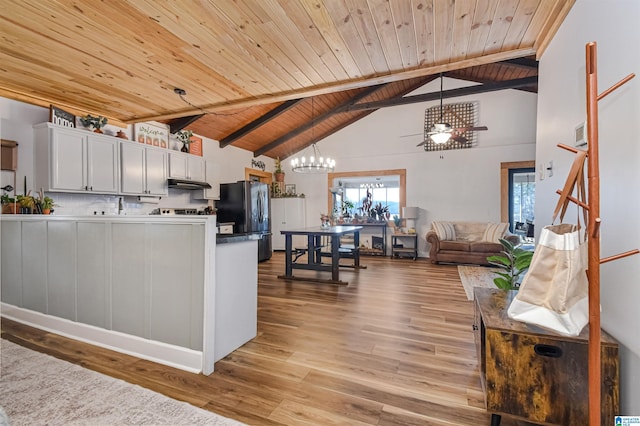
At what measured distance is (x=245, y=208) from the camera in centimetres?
570

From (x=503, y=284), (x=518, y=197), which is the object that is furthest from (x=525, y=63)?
(x=503, y=284)

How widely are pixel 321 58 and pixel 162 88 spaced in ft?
6.40

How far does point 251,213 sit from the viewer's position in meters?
5.81

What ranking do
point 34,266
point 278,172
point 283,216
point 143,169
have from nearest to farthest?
point 34,266, point 143,169, point 283,216, point 278,172

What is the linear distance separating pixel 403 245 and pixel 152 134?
5.83 metres

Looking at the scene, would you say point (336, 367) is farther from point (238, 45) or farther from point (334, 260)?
point (238, 45)

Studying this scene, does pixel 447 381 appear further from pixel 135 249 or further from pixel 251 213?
pixel 251 213

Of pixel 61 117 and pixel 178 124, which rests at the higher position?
pixel 178 124

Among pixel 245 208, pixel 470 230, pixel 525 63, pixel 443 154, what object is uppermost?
pixel 525 63

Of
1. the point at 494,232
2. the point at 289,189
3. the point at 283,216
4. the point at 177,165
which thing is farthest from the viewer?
the point at 289,189

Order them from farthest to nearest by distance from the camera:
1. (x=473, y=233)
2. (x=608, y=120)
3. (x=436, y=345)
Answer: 1. (x=473, y=233)
2. (x=436, y=345)
3. (x=608, y=120)

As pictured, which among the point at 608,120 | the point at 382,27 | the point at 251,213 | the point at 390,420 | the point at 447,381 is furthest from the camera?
the point at 251,213

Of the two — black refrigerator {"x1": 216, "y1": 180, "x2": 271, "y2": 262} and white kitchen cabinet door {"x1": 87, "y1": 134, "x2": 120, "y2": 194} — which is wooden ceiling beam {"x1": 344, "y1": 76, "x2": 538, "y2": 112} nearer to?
black refrigerator {"x1": 216, "y1": 180, "x2": 271, "y2": 262}

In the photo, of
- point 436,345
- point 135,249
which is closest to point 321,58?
point 135,249
